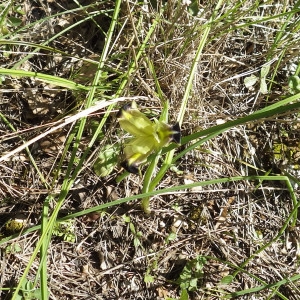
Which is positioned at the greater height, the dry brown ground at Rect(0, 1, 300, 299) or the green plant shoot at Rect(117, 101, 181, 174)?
the green plant shoot at Rect(117, 101, 181, 174)

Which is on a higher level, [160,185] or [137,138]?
[137,138]

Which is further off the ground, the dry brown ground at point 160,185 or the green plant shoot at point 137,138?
the green plant shoot at point 137,138

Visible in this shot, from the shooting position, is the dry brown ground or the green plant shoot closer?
the green plant shoot

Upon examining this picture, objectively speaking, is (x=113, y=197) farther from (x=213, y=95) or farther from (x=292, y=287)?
(x=292, y=287)

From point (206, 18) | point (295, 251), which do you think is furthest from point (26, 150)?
point (295, 251)

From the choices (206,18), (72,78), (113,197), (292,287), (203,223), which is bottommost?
(292,287)

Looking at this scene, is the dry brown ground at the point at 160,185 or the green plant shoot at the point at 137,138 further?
the dry brown ground at the point at 160,185

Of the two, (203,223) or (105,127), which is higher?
(105,127)

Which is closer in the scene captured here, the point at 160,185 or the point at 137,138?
the point at 137,138
